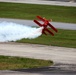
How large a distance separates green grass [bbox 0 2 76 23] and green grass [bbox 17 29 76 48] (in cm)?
1044

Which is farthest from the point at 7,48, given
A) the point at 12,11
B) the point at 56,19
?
the point at 12,11

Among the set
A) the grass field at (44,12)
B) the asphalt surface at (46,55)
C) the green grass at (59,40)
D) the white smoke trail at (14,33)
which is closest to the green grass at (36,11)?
the grass field at (44,12)

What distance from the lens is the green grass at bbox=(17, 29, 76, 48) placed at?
2917 cm

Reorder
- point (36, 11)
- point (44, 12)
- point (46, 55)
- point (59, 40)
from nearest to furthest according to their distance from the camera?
point (46, 55) → point (59, 40) → point (44, 12) → point (36, 11)

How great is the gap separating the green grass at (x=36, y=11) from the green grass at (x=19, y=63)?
67.4 feet

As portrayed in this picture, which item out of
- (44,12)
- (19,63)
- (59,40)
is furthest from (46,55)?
(44,12)

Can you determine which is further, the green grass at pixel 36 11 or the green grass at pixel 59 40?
the green grass at pixel 36 11

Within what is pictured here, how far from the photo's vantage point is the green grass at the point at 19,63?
70.4 feet

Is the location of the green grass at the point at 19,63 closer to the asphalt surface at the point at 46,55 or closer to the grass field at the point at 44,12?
the asphalt surface at the point at 46,55

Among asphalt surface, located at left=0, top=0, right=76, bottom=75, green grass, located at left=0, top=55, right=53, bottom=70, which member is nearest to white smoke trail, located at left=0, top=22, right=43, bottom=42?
asphalt surface, located at left=0, top=0, right=76, bottom=75

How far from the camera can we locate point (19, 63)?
2238 cm

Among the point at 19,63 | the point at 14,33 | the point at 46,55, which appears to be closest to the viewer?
the point at 19,63

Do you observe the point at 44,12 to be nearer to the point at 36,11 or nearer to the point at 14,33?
the point at 36,11

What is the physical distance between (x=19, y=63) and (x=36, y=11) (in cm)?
2822
